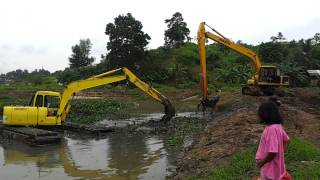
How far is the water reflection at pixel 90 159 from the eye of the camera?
1591 cm

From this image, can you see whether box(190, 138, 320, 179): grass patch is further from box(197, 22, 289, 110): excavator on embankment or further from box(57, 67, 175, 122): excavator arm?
box(197, 22, 289, 110): excavator on embankment

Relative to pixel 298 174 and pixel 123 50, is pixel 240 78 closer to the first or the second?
pixel 123 50

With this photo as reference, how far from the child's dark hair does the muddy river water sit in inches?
330

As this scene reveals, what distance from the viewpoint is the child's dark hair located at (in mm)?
6930

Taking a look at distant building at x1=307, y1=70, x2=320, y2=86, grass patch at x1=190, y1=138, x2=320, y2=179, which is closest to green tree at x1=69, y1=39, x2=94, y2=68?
distant building at x1=307, y1=70, x2=320, y2=86

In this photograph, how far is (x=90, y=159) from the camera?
18703 millimetres

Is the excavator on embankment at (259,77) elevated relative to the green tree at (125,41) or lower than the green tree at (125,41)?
lower

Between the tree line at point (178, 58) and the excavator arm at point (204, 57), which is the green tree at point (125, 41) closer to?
the tree line at point (178, 58)

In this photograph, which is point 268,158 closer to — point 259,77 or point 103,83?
point 103,83

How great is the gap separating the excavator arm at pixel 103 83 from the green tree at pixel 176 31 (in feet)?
185

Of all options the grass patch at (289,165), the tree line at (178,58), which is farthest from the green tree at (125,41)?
the grass patch at (289,165)

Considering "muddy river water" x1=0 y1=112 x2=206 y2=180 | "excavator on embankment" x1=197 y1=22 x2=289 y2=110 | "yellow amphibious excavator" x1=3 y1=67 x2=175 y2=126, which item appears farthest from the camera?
"excavator on embankment" x1=197 y1=22 x2=289 y2=110

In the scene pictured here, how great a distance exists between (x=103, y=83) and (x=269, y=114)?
20.3 m

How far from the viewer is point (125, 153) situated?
64.8 feet
